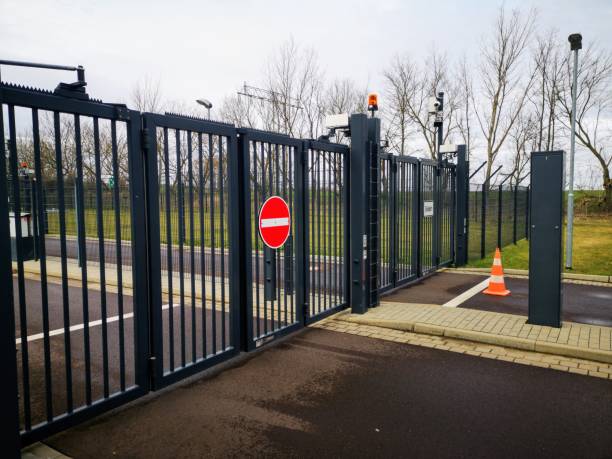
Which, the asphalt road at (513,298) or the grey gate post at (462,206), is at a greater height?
the grey gate post at (462,206)

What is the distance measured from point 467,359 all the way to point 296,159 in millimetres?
3387

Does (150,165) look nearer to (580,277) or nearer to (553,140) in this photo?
(580,277)

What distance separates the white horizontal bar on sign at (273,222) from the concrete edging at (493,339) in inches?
78.0

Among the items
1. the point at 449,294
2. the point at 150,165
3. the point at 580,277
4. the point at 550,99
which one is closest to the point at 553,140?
the point at 550,99

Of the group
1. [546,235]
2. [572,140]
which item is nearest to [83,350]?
[546,235]

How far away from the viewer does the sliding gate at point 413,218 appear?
934 cm

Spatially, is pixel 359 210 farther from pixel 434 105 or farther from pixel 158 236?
pixel 434 105

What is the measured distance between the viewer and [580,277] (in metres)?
11.0

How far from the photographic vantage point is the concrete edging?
5.64 m

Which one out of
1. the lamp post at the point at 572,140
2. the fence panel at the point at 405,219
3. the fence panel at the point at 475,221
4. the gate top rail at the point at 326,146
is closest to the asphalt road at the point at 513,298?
the fence panel at the point at 405,219

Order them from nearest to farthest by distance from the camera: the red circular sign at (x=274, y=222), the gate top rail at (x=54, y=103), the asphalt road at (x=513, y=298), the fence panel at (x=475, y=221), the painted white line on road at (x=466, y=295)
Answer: the gate top rail at (x=54, y=103)
the red circular sign at (x=274, y=222)
the asphalt road at (x=513, y=298)
the painted white line on road at (x=466, y=295)
the fence panel at (x=475, y=221)

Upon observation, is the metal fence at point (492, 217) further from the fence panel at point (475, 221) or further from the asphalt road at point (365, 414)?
the asphalt road at point (365, 414)

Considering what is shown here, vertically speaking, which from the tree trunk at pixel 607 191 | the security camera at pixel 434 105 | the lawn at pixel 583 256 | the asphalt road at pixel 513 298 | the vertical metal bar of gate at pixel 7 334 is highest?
the security camera at pixel 434 105

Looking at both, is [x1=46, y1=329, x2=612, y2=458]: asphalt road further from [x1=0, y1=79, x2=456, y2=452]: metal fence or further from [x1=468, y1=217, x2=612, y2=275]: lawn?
[x1=468, y1=217, x2=612, y2=275]: lawn
